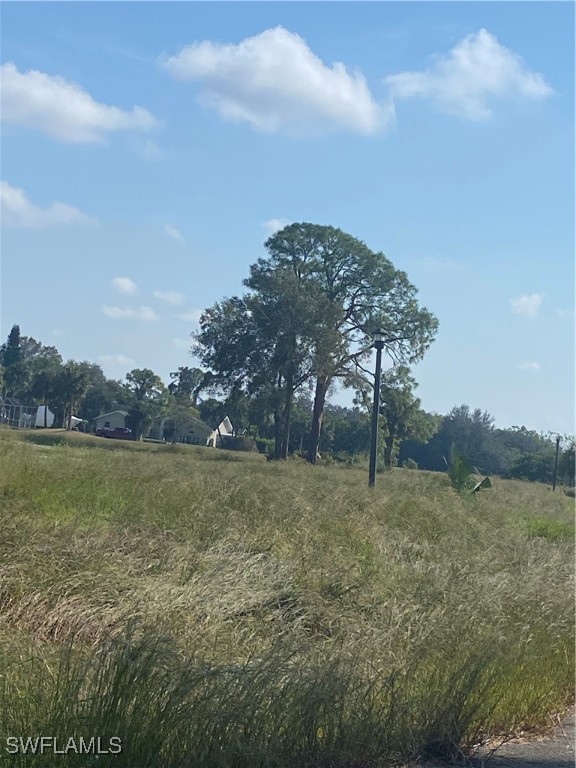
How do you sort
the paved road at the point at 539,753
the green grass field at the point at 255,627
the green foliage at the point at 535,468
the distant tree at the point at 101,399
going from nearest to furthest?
1. the green grass field at the point at 255,627
2. the paved road at the point at 539,753
3. the green foliage at the point at 535,468
4. the distant tree at the point at 101,399

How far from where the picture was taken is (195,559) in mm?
8266

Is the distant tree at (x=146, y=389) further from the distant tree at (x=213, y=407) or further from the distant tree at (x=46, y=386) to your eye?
the distant tree at (x=213, y=407)

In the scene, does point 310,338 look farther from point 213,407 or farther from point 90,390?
point 90,390

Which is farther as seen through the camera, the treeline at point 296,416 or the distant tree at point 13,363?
the distant tree at point 13,363

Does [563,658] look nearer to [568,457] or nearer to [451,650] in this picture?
[451,650]

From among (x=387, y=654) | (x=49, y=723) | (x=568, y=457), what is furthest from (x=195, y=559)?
(x=568, y=457)

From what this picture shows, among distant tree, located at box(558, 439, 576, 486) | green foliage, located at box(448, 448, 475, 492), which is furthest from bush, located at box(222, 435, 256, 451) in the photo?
green foliage, located at box(448, 448, 475, 492)

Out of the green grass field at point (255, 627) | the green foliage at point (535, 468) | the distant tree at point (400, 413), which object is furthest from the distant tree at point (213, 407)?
the green grass field at point (255, 627)

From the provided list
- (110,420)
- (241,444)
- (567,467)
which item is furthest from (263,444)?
(110,420)

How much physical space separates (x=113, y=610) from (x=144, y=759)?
2304 millimetres

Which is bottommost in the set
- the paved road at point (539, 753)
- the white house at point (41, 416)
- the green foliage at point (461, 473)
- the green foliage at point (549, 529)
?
the paved road at point (539, 753)

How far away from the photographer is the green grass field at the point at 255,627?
454 centimetres

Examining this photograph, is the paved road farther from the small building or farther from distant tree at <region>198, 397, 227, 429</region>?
the small building

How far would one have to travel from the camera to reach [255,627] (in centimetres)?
712
